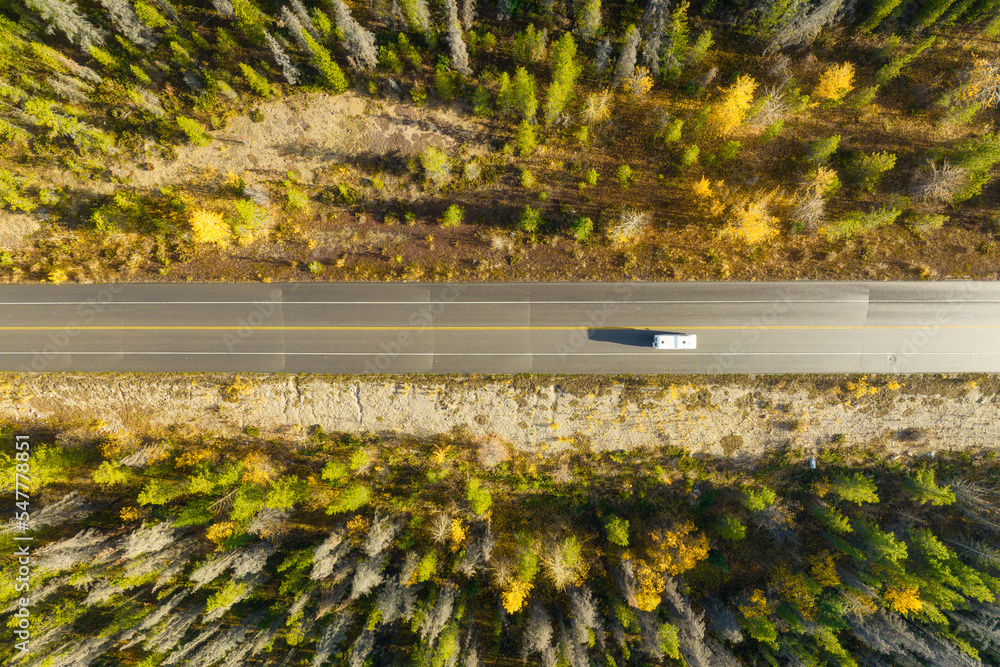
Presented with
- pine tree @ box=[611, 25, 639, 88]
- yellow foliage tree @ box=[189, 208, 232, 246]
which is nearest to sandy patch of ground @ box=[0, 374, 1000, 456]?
yellow foliage tree @ box=[189, 208, 232, 246]

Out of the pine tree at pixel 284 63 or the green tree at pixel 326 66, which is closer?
the green tree at pixel 326 66

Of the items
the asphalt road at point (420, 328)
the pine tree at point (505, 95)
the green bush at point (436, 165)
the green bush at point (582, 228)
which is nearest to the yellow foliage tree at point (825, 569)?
the asphalt road at point (420, 328)

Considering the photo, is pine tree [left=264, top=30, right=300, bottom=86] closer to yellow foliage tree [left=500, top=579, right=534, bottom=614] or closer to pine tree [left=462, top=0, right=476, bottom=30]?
pine tree [left=462, top=0, right=476, bottom=30]

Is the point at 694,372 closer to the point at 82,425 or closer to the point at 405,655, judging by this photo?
the point at 405,655

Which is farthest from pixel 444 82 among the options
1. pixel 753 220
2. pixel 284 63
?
pixel 753 220

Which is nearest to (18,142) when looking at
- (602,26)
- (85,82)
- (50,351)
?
(85,82)

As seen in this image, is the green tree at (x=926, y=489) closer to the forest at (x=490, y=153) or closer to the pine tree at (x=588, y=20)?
the forest at (x=490, y=153)
